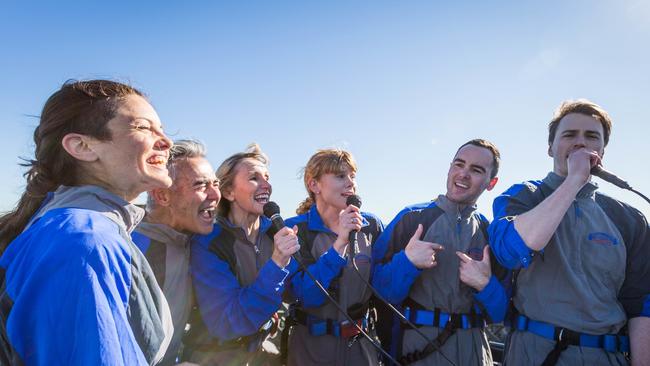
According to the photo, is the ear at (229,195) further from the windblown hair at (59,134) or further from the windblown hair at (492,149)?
the windblown hair at (492,149)

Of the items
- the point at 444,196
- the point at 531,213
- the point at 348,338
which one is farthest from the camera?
the point at 444,196

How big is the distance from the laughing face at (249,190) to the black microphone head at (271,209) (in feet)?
0.56

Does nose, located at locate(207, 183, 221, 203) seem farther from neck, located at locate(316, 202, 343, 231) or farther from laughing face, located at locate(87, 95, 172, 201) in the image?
laughing face, located at locate(87, 95, 172, 201)

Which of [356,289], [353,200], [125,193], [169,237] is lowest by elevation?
[356,289]

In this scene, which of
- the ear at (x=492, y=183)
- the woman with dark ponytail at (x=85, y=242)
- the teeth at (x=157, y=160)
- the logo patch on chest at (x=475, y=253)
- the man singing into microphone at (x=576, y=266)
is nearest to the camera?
the woman with dark ponytail at (x=85, y=242)

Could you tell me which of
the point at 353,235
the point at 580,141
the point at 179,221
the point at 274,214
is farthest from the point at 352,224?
the point at 580,141

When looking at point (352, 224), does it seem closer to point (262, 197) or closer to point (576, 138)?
point (262, 197)

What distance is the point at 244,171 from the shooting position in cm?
367

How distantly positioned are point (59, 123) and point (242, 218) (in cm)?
194

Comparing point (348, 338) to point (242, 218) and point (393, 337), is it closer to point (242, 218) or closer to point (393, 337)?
point (393, 337)

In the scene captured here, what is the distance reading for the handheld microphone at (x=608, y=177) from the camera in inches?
113

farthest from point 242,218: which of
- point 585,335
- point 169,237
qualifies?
point 585,335

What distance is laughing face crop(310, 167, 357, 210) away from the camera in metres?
3.95

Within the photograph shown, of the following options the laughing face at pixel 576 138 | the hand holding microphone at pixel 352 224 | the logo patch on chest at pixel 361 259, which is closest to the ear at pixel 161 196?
the hand holding microphone at pixel 352 224
